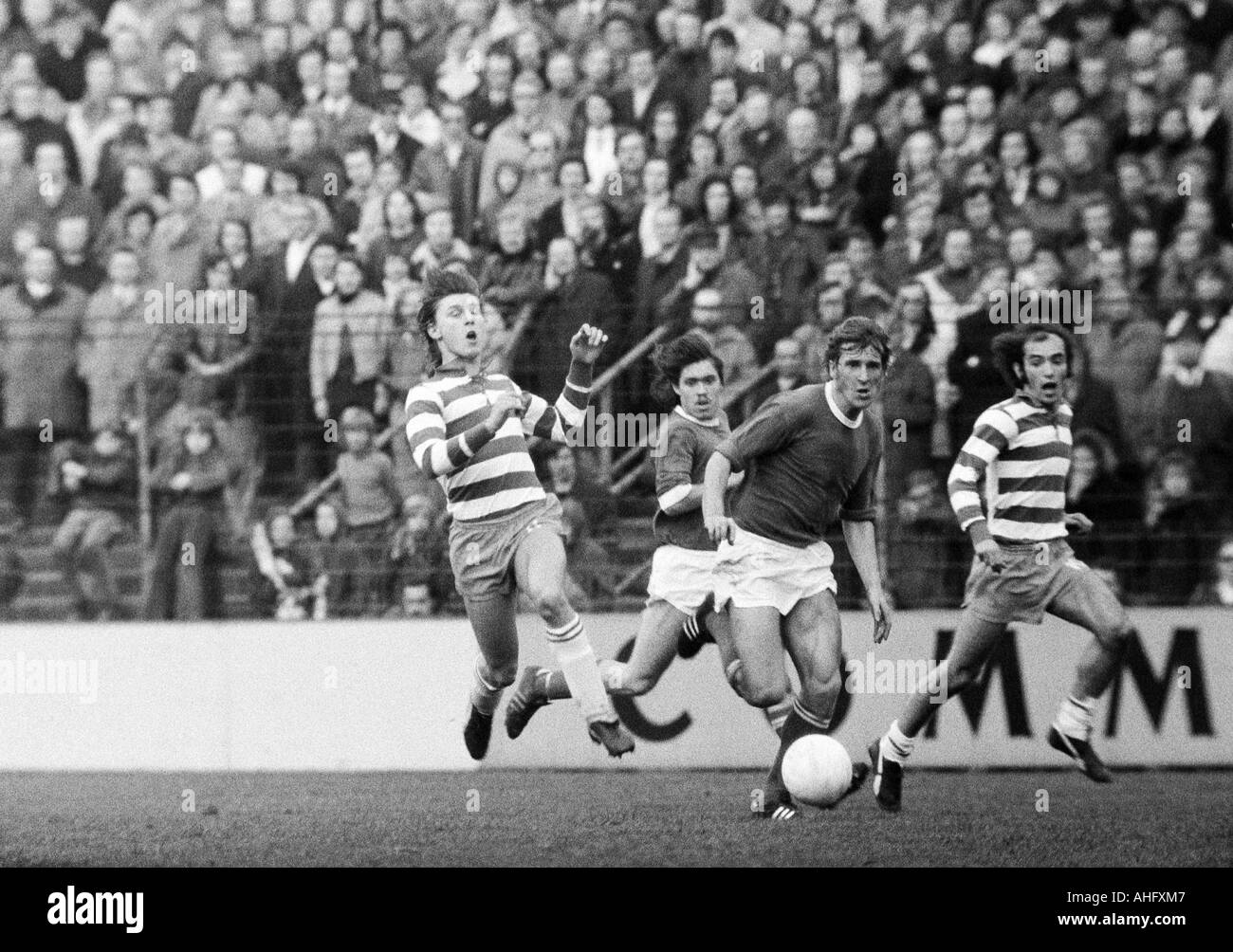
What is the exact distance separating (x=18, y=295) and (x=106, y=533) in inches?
63.7

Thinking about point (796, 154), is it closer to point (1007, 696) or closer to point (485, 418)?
point (1007, 696)

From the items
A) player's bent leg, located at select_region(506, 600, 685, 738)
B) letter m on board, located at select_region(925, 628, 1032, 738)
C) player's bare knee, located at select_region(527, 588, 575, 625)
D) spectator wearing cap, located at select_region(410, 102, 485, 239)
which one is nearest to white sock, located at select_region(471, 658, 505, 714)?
player's bent leg, located at select_region(506, 600, 685, 738)

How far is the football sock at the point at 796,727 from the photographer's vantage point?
8.41 meters

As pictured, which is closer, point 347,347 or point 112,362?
point 347,347

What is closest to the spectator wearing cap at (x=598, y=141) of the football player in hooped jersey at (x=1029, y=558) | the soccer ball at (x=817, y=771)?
the football player in hooped jersey at (x=1029, y=558)

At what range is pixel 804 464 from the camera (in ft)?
27.6

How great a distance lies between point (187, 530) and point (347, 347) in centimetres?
131

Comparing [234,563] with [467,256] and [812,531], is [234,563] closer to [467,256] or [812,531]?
[467,256]

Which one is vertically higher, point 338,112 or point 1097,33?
point 1097,33

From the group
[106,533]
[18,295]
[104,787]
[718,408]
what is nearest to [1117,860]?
[718,408]

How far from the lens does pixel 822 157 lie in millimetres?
11930

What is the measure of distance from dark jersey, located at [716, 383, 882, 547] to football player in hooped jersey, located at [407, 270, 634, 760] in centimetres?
74

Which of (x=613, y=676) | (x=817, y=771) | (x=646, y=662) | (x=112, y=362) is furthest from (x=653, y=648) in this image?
(x=112, y=362)
